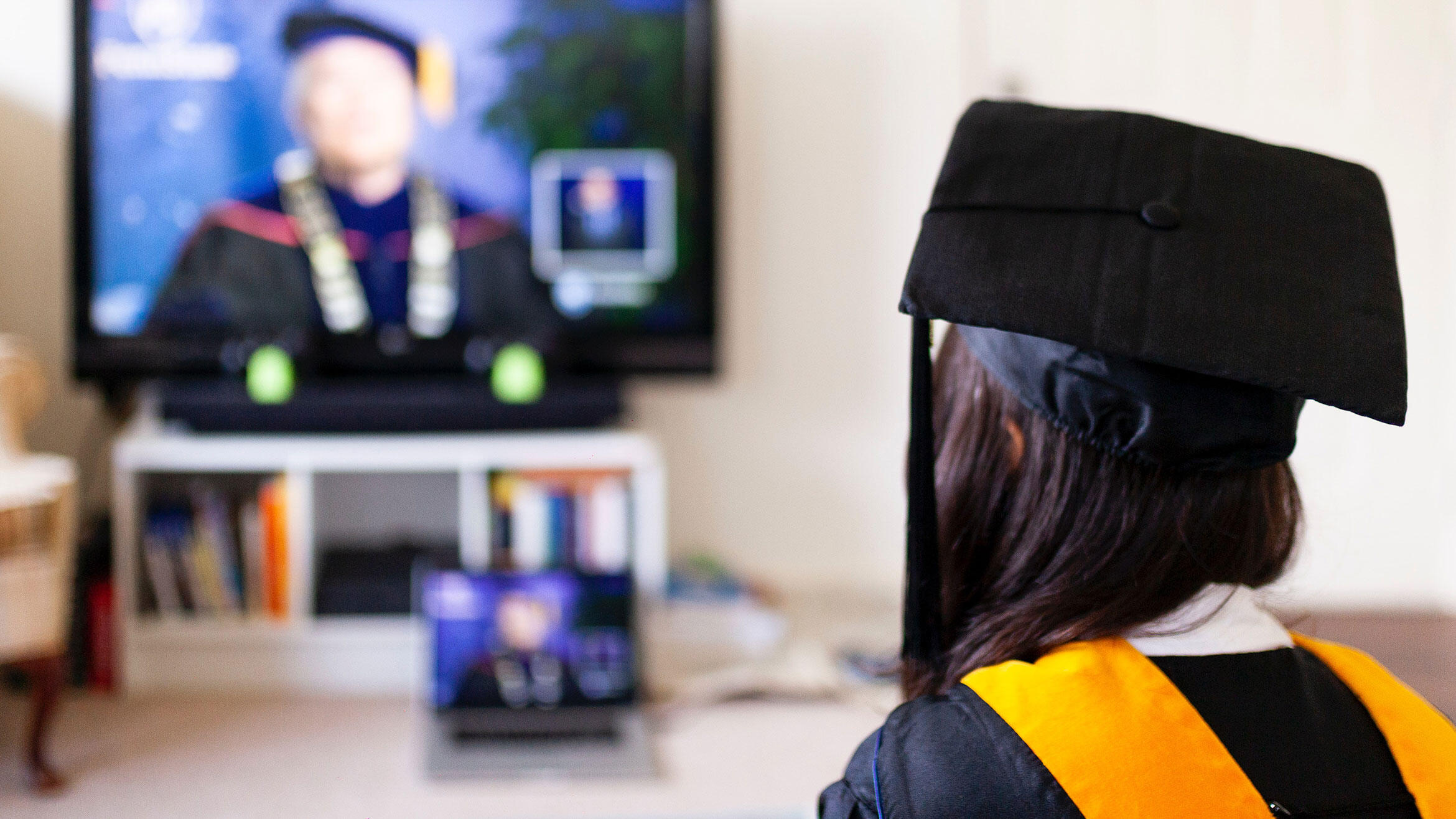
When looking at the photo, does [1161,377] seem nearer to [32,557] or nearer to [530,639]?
[530,639]

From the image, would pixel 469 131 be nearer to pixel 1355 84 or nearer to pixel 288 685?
pixel 288 685

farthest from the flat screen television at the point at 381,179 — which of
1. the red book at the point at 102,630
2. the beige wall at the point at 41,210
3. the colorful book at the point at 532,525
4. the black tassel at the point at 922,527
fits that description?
the black tassel at the point at 922,527

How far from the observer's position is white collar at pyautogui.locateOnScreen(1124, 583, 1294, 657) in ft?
2.63

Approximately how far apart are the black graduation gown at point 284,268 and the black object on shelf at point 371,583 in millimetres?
491

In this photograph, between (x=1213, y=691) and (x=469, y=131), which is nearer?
(x=1213, y=691)

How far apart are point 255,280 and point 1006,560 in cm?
194

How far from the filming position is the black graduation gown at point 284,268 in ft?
7.71

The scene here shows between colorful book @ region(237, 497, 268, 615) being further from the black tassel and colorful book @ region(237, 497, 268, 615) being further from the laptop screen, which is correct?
the black tassel

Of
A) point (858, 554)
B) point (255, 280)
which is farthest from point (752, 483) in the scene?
point (255, 280)

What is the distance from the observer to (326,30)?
2.33m

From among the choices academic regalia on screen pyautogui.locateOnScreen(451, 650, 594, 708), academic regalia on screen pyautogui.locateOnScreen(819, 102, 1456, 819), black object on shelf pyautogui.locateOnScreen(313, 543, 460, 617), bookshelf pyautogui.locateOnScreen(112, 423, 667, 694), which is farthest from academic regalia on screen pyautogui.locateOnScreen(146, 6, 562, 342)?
academic regalia on screen pyautogui.locateOnScreen(819, 102, 1456, 819)

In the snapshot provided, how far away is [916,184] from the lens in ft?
8.53

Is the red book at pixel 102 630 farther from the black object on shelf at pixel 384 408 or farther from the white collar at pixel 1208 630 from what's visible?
the white collar at pixel 1208 630

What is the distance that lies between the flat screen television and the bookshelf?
238 mm
